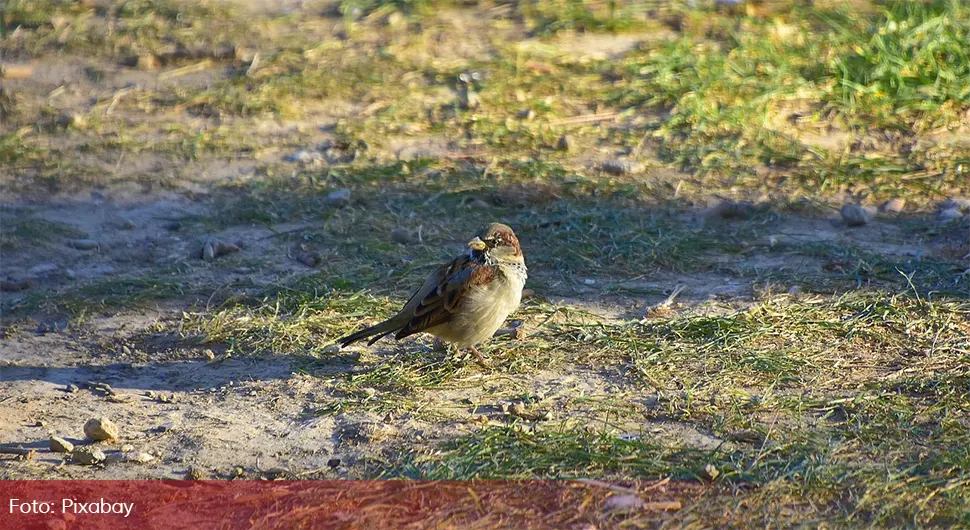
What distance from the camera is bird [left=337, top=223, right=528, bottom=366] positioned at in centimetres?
555

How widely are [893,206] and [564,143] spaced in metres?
2.20

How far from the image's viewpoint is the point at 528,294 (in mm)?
6449

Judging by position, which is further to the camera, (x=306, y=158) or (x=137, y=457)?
(x=306, y=158)

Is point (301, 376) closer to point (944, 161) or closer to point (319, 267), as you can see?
point (319, 267)

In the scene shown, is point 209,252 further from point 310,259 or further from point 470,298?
point 470,298

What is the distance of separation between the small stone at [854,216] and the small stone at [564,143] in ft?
6.39

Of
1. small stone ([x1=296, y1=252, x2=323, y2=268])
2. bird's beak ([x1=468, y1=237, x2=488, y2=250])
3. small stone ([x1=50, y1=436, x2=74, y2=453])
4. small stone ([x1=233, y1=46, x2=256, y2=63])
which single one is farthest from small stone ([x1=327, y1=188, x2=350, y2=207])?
small stone ([x1=50, y1=436, x2=74, y2=453])

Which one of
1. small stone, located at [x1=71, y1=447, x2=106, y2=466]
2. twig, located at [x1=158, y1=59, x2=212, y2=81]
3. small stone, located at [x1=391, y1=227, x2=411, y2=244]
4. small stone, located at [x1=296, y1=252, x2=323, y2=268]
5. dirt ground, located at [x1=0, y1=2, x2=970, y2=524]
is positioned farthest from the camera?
twig, located at [x1=158, y1=59, x2=212, y2=81]

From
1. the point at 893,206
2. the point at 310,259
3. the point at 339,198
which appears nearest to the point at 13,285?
the point at 310,259

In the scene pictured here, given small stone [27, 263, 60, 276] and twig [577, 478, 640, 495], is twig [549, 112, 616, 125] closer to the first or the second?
small stone [27, 263, 60, 276]

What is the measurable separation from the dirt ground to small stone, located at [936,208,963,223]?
0.23 ft

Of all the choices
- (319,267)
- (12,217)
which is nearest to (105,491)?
(319,267)

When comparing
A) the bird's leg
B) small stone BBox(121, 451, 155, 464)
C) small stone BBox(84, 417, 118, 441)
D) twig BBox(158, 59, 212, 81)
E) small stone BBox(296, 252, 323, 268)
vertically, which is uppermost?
twig BBox(158, 59, 212, 81)

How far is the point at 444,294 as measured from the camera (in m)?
5.57
